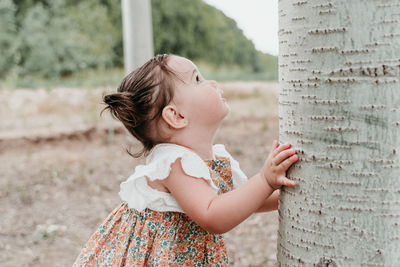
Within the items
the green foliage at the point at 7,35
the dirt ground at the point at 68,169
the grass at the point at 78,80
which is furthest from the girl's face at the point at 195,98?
the green foliage at the point at 7,35

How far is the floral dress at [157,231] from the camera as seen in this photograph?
1776 mm

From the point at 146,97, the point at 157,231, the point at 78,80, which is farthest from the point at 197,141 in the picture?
the point at 78,80

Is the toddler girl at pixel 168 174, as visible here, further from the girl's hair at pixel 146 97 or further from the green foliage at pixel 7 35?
the green foliage at pixel 7 35

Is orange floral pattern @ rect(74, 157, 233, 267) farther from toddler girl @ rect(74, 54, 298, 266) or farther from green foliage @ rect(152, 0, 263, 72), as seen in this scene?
green foliage @ rect(152, 0, 263, 72)

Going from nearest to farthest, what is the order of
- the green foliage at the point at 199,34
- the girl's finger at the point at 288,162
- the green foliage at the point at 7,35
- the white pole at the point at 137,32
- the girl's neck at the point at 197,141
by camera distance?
the girl's finger at the point at 288,162 → the girl's neck at the point at 197,141 → the white pole at the point at 137,32 → the green foliage at the point at 7,35 → the green foliage at the point at 199,34

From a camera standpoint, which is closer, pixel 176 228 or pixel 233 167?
pixel 176 228

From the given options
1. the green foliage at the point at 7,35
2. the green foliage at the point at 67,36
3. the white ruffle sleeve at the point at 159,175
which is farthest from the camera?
the green foliage at the point at 67,36

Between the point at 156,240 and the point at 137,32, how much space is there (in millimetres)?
5092

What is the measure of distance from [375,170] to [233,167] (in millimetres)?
845

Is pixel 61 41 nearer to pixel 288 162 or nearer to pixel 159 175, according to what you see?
pixel 159 175

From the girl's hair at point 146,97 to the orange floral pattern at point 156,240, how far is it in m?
0.30

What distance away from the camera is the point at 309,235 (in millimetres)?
1452

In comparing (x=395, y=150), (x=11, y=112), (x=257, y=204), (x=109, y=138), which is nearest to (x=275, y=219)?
(x=257, y=204)

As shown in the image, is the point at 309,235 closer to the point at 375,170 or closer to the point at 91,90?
the point at 375,170
